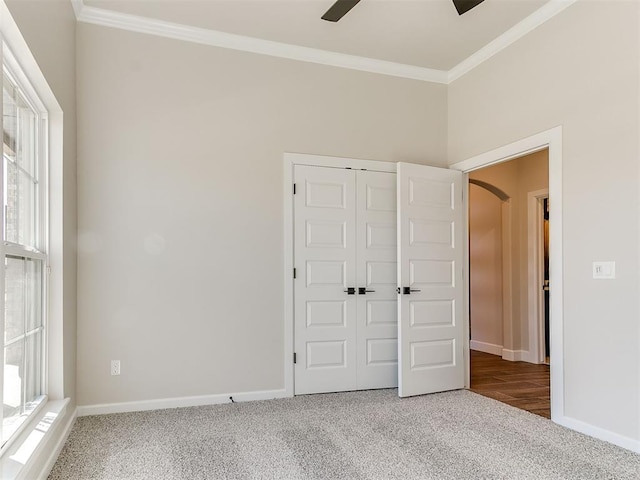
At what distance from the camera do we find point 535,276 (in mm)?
5715

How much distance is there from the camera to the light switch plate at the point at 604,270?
9.81 ft

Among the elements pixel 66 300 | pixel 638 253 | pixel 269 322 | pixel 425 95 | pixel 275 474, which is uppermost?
pixel 425 95

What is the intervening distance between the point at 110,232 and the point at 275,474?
7.10 ft

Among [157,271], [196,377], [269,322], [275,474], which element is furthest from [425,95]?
[275,474]

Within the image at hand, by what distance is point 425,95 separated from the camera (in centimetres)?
464

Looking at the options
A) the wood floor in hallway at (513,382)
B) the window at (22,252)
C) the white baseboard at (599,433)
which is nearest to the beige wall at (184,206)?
the window at (22,252)

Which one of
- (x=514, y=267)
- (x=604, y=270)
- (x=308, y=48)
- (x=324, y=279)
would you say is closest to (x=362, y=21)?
(x=308, y=48)

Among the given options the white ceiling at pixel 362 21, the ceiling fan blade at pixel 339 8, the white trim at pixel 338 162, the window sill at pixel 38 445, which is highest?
the white ceiling at pixel 362 21

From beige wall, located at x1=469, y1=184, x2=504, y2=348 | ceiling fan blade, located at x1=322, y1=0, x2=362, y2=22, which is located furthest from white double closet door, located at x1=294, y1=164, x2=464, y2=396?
beige wall, located at x1=469, y1=184, x2=504, y2=348

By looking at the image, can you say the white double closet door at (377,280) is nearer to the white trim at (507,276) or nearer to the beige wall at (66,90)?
the beige wall at (66,90)

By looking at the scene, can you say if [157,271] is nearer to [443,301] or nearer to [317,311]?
[317,311]

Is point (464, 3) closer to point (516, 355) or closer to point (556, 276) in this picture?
point (556, 276)

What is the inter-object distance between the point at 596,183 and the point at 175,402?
341cm

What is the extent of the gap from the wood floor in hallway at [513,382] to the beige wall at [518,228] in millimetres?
398
